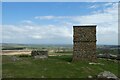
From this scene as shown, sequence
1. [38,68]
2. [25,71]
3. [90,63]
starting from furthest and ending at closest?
[90,63] < [38,68] < [25,71]

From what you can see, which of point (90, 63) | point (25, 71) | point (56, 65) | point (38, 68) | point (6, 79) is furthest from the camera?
point (90, 63)

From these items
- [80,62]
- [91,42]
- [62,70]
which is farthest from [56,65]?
[91,42]

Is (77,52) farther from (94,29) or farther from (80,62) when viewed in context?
(94,29)

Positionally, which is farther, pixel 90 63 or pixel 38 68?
pixel 90 63

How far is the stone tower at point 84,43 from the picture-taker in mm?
43344

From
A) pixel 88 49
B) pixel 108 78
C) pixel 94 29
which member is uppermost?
pixel 94 29

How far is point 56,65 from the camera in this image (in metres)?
37.4

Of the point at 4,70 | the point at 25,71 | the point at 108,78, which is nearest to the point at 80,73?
the point at 108,78

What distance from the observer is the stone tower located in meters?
43.3

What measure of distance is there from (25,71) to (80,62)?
13.4 meters

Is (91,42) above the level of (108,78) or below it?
above

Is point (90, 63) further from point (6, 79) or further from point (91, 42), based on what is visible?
point (6, 79)

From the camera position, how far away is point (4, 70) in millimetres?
31891

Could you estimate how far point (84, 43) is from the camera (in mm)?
43469
